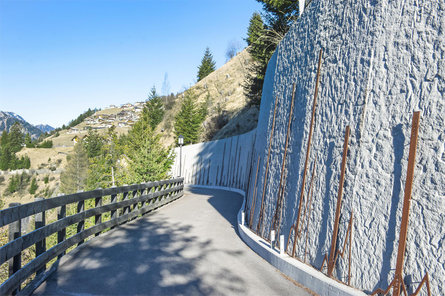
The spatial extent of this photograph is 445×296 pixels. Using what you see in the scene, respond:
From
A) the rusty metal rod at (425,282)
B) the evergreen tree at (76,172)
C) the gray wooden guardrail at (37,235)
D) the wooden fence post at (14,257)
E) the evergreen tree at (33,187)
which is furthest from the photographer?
the evergreen tree at (33,187)

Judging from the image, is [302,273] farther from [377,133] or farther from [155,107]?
[155,107]

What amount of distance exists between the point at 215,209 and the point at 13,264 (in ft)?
31.1

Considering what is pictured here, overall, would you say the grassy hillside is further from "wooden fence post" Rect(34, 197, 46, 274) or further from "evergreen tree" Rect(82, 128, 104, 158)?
"wooden fence post" Rect(34, 197, 46, 274)

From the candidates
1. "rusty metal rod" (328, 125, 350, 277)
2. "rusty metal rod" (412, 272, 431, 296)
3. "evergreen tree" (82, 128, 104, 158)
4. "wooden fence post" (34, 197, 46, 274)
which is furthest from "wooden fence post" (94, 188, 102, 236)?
"evergreen tree" (82, 128, 104, 158)

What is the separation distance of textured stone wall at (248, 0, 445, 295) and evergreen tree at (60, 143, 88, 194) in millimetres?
66151

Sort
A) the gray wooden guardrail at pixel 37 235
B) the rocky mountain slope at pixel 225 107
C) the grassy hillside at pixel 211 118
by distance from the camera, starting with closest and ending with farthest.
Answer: the gray wooden guardrail at pixel 37 235, the rocky mountain slope at pixel 225 107, the grassy hillside at pixel 211 118

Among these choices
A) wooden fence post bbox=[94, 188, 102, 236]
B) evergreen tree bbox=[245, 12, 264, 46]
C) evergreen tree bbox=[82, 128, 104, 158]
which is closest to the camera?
wooden fence post bbox=[94, 188, 102, 236]

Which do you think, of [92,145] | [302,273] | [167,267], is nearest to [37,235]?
[167,267]

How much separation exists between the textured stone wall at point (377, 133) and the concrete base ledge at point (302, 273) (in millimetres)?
184

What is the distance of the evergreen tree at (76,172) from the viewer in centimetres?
6706

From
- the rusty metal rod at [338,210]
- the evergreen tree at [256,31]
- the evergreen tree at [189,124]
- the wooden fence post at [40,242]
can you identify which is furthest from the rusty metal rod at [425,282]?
the evergreen tree at [189,124]

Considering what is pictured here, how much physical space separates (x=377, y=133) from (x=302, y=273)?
7.32 feet

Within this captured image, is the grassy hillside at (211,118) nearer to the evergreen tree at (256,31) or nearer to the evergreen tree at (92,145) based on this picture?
the evergreen tree at (256,31)

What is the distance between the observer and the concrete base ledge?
4527 mm
